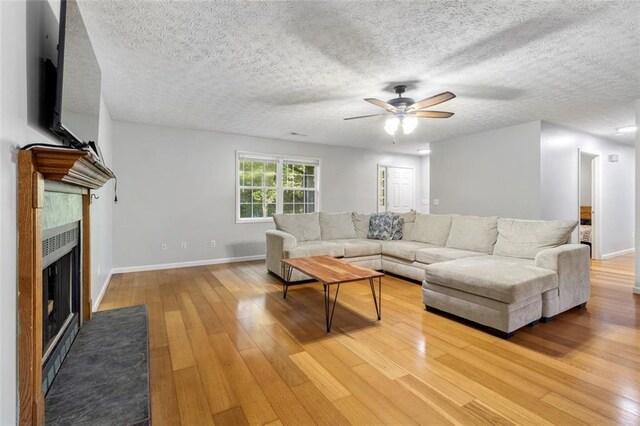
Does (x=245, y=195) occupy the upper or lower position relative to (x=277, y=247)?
upper

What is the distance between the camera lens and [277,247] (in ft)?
14.2

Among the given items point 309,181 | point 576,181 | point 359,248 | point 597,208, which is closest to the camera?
point 359,248

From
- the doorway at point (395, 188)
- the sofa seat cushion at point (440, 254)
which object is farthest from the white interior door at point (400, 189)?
the sofa seat cushion at point (440, 254)

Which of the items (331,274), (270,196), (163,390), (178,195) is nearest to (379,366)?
(331,274)

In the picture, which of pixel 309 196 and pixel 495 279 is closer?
pixel 495 279

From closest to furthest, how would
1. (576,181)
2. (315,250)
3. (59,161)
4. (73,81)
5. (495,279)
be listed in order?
1. (59,161)
2. (73,81)
3. (495,279)
4. (315,250)
5. (576,181)

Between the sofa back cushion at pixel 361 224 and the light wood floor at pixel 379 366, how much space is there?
206cm

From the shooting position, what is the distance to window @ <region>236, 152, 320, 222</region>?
5895 millimetres

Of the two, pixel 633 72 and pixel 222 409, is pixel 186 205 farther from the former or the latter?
pixel 633 72

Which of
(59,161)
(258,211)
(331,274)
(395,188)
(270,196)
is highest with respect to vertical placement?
(395,188)

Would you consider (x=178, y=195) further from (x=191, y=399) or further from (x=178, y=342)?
(x=191, y=399)

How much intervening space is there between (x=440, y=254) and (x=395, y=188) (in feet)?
14.3

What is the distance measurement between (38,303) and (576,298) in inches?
164

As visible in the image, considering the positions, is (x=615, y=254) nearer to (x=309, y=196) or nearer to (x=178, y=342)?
(x=309, y=196)
